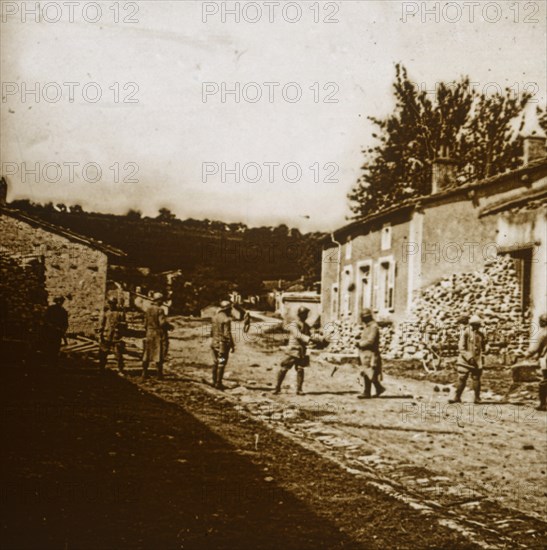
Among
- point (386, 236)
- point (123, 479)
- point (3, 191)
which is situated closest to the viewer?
point (123, 479)

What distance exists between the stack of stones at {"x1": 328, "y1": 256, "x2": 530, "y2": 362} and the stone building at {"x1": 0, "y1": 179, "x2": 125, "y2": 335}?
145 cm

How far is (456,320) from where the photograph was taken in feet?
12.0

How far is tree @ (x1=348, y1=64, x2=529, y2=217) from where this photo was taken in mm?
3539

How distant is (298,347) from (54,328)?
139cm

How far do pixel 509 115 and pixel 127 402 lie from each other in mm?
2954

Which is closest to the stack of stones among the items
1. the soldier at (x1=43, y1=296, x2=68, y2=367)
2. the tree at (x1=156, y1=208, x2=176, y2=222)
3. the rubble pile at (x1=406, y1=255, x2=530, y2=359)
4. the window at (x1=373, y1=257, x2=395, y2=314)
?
the rubble pile at (x1=406, y1=255, x2=530, y2=359)

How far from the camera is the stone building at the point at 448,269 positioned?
3.48 meters

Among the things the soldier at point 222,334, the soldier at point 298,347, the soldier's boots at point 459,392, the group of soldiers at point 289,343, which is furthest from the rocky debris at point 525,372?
the soldier at point 222,334

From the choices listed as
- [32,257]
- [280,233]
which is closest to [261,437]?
[280,233]

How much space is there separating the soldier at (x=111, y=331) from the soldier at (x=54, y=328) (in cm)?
21

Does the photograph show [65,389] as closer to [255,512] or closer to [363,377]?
[255,512]

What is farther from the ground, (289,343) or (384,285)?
(384,285)

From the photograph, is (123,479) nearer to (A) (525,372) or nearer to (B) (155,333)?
(B) (155,333)

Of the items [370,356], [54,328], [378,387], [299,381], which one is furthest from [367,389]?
[54,328]
